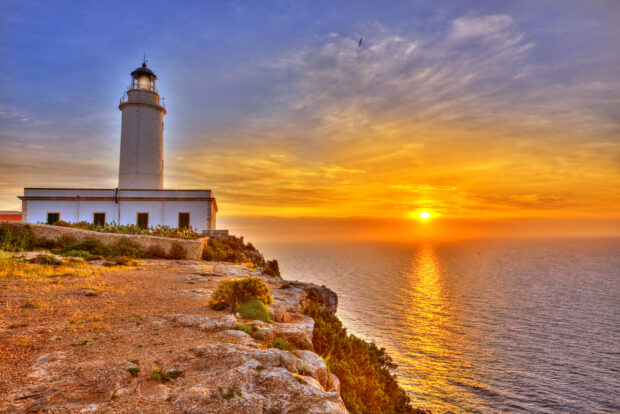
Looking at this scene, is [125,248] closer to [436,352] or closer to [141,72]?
[436,352]

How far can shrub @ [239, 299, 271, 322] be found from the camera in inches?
297

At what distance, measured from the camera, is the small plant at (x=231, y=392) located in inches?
158

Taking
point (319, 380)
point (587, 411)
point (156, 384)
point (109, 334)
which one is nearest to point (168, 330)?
point (109, 334)

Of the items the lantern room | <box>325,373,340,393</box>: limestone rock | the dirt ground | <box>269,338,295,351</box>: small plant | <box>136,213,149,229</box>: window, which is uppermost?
the lantern room

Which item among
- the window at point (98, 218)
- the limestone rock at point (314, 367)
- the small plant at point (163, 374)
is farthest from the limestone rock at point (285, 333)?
the window at point (98, 218)

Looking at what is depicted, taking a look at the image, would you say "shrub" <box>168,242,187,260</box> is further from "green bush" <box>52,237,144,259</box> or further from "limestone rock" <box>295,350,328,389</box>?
"limestone rock" <box>295,350,328,389</box>

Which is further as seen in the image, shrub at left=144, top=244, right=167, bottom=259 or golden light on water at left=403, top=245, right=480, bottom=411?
golden light on water at left=403, top=245, right=480, bottom=411

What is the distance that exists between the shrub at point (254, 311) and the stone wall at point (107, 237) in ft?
38.1

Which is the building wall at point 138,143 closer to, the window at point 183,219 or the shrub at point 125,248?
the window at point 183,219

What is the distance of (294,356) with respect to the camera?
210 inches

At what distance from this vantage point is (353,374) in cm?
862

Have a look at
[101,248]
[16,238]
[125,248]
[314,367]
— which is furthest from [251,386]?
[16,238]

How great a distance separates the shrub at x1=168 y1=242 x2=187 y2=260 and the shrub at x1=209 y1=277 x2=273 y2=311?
33.7ft

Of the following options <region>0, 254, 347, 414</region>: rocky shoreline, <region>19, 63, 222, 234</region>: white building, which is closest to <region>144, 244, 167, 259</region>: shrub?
<region>0, 254, 347, 414</region>: rocky shoreline
